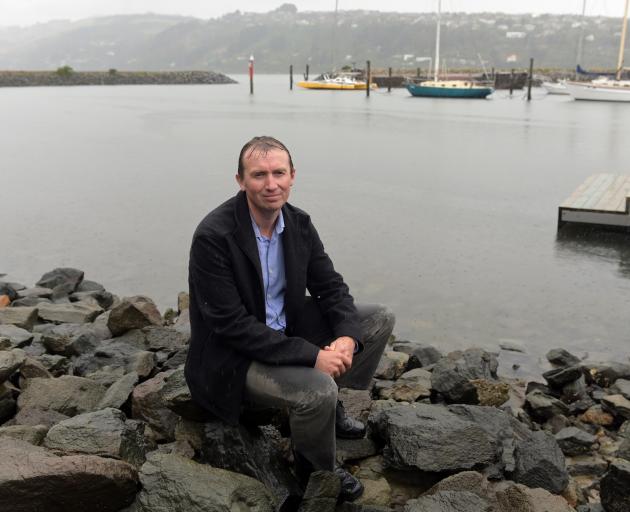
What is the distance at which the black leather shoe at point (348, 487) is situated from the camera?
354 cm

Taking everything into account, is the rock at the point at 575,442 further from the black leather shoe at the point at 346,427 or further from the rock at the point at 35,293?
the rock at the point at 35,293

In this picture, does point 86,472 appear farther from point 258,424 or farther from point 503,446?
point 503,446

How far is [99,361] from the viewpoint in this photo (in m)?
5.67

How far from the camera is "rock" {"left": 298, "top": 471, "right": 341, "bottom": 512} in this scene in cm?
334

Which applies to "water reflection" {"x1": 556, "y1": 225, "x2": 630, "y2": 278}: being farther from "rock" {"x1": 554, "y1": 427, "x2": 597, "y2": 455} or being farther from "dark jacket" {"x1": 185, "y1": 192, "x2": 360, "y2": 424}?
"dark jacket" {"x1": 185, "y1": 192, "x2": 360, "y2": 424}

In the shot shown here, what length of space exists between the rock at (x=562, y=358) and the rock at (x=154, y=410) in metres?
4.37

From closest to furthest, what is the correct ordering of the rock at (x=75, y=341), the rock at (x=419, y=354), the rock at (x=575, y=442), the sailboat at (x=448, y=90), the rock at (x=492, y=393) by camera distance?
1. the rock at (x=575, y=442)
2. the rock at (x=492, y=393)
3. the rock at (x=75, y=341)
4. the rock at (x=419, y=354)
5. the sailboat at (x=448, y=90)

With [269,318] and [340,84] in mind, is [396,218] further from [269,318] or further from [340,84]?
[340,84]

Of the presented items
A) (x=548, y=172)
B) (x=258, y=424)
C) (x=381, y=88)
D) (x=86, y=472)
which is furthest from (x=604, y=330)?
(x=381, y=88)

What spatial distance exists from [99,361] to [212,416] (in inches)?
87.4

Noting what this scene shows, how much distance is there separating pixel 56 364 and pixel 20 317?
2.00 metres

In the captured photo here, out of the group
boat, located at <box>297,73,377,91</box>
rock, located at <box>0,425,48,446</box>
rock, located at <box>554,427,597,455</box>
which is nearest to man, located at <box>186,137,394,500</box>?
rock, located at <box>0,425,48,446</box>

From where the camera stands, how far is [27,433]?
3.67 meters

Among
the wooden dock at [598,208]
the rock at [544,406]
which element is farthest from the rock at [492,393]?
the wooden dock at [598,208]
